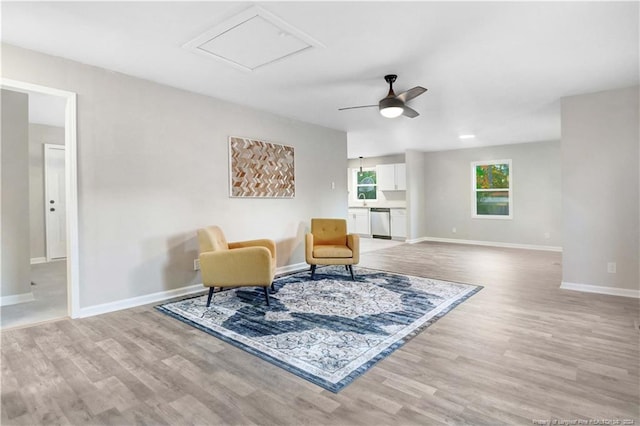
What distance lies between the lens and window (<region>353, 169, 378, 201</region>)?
9820mm

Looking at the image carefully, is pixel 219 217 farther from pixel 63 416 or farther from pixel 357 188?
pixel 357 188

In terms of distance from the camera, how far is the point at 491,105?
15.0 feet

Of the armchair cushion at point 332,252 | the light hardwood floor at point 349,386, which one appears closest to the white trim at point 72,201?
the light hardwood floor at point 349,386

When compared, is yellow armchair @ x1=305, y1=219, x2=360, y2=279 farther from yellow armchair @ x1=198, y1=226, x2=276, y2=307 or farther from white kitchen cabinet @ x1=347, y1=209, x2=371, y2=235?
white kitchen cabinet @ x1=347, y1=209, x2=371, y2=235

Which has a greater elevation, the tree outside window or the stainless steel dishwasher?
the tree outside window

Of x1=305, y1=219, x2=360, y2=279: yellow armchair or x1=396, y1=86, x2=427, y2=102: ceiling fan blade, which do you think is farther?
x1=305, y1=219, x2=360, y2=279: yellow armchair

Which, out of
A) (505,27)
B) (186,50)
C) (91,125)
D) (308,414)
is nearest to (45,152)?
(91,125)

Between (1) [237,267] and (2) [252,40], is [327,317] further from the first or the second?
(2) [252,40]

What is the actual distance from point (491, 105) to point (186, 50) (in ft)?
12.7

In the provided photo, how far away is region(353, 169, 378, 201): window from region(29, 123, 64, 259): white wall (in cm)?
728

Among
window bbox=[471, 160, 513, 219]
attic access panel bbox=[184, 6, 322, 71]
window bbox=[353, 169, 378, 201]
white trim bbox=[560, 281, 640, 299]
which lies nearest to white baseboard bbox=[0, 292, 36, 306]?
attic access panel bbox=[184, 6, 322, 71]

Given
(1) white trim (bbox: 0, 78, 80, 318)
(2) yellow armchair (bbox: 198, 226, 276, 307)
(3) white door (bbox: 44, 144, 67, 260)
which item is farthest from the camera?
(3) white door (bbox: 44, 144, 67, 260)

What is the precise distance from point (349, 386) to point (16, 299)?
392cm

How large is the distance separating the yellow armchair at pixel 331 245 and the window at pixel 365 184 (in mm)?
4901
